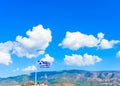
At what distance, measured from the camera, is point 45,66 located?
161625 millimetres

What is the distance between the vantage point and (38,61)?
16450cm

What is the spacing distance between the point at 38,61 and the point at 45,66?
17.4 ft
